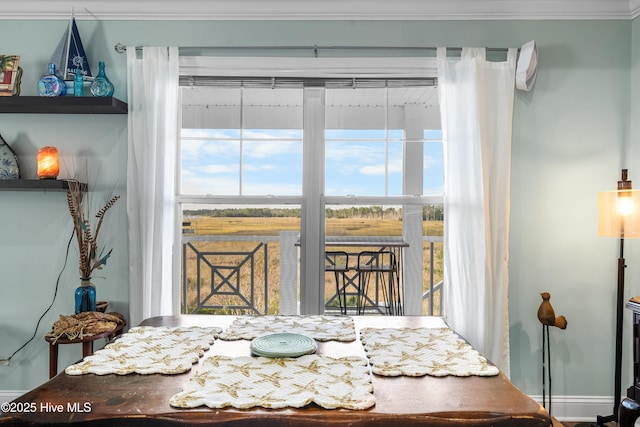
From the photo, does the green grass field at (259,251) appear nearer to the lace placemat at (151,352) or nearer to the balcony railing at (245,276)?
the balcony railing at (245,276)

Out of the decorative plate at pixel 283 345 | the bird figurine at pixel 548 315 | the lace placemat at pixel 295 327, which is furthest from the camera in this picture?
the bird figurine at pixel 548 315

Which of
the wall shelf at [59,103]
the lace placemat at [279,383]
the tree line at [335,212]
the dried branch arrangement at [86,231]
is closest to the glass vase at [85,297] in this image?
the dried branch arrangement at [86,231]

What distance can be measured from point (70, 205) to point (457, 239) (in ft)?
7.37

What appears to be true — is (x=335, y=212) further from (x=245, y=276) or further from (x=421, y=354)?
(x=421, y=354)

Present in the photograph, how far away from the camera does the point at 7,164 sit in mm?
2793

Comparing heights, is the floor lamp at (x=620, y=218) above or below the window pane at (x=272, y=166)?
below

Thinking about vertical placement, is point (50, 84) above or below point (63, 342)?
above

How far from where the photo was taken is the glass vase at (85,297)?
2.64m

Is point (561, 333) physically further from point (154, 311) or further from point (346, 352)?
point (154, 311)

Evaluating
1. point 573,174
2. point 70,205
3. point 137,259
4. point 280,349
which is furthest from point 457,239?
point 70,205

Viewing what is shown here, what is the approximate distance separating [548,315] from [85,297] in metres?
2.58

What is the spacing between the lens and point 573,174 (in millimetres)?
2871

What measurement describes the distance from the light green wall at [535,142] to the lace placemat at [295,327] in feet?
4.06

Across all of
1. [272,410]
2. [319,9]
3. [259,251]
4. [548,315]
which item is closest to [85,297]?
[259,251]
